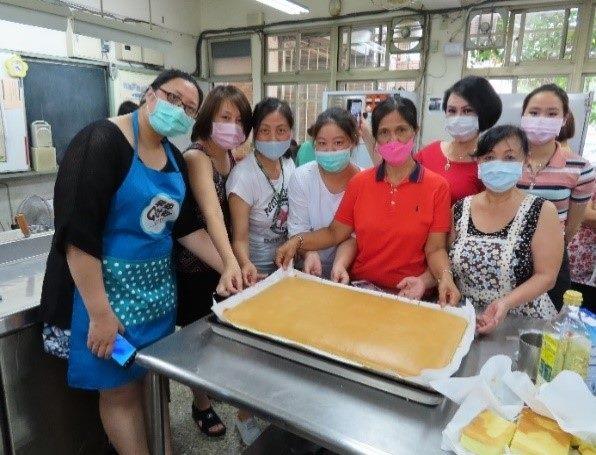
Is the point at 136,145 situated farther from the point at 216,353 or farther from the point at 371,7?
the point at 371,7

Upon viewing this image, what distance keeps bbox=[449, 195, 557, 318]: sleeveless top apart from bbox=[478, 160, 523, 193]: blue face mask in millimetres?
90

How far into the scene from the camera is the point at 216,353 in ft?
3.47

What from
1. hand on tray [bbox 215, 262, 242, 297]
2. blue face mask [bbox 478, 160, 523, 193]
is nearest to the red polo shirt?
blue face mask [bbox 478, 160, 523, 193]

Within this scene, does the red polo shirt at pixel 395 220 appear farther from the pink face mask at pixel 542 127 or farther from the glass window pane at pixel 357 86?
the glass window pane at pixel 357 86

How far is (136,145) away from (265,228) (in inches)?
25.1

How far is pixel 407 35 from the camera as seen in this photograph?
529 cm

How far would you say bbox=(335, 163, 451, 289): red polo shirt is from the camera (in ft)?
4.75

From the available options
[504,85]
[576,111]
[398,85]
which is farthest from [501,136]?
[398,85]

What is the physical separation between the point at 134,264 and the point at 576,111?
391cm

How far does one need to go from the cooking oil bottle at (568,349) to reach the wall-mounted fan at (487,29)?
15.8 feet

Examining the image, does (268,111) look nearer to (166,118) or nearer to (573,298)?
(166,118)

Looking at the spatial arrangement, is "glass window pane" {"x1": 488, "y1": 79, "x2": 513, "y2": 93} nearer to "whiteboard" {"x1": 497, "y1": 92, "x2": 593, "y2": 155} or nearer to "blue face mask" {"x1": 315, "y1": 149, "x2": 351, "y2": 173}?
"whiteboard" {"x1": 497, "y1": 92, "x2": 593, "y2": 155}

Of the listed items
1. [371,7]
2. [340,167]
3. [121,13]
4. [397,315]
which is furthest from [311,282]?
[121,13]

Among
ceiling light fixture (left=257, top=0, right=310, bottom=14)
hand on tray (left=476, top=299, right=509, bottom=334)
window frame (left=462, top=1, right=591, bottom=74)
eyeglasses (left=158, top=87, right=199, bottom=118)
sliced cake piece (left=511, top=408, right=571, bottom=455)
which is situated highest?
ceiling light fixture (left=257, top=0, right=310, bottom=14)
